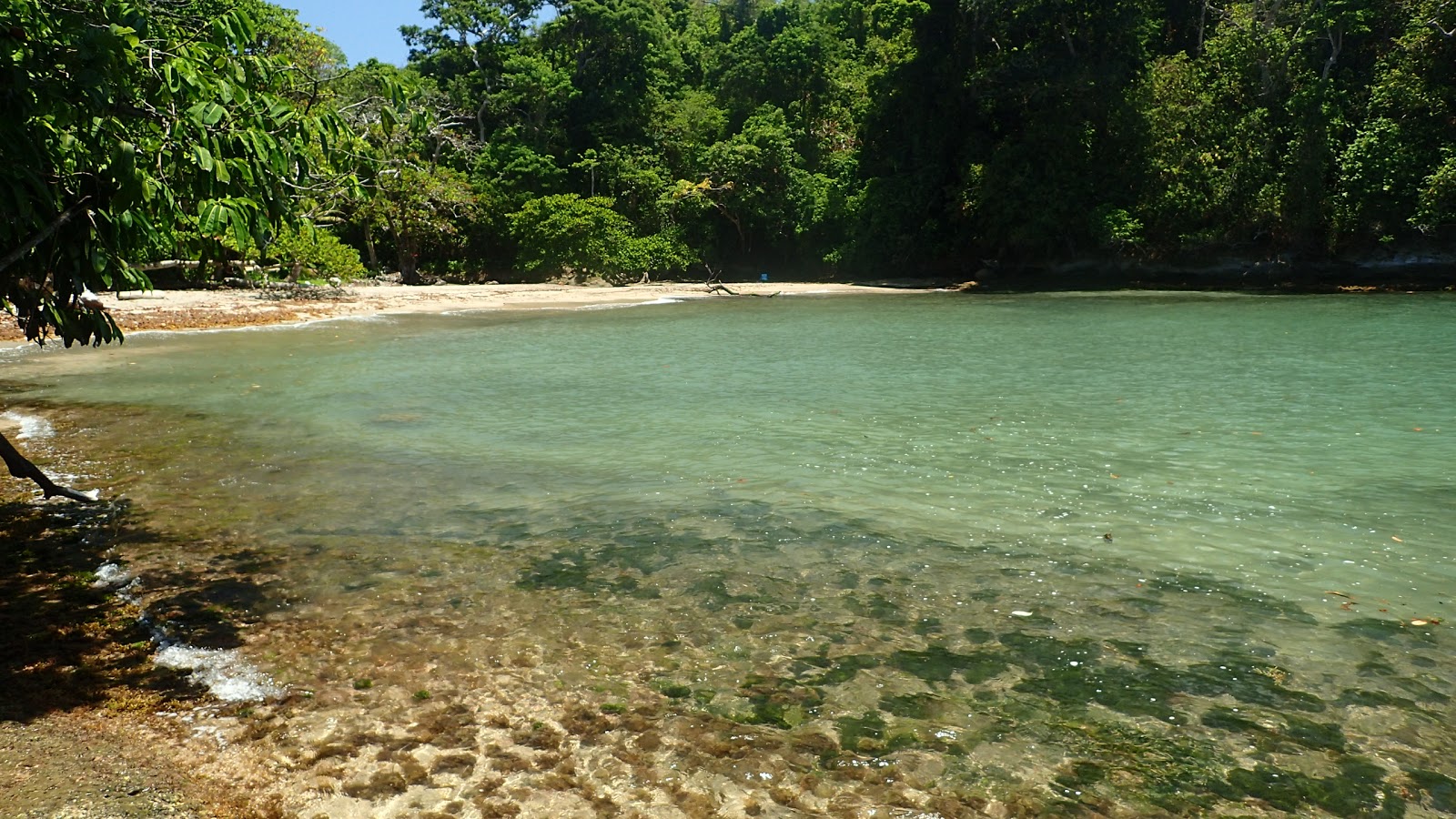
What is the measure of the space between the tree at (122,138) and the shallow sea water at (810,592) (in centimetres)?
192

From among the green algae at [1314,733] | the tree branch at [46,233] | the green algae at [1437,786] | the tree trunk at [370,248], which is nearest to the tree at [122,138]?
the tree branch at [46,233]

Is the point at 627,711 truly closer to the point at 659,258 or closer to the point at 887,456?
the point at 887,456

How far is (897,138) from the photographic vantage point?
3906 centimetres

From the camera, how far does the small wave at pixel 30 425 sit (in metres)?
9.62

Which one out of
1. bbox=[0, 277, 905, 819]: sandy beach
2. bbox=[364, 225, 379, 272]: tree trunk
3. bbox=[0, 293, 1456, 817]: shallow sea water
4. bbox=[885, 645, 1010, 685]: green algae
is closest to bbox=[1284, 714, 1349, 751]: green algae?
bbox=[0, 293, 1456, 817]: shallow sea water

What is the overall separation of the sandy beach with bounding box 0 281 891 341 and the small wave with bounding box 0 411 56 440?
751cm

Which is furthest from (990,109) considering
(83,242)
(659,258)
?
(83,242)

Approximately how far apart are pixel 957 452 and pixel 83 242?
23.3 ft

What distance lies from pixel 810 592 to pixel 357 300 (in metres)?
25.6

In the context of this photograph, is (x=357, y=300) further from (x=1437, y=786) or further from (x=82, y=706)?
(x=1437, y=786)

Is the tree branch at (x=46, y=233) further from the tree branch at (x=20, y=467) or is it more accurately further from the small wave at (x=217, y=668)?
the small wave at (x=217, y=668)

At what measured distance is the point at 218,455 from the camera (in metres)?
9.00

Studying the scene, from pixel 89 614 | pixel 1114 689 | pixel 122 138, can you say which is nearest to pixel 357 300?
pixel 89 614

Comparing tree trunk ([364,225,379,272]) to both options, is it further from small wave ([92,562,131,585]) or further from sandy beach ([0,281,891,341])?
small wave ([92,562,131,585])
